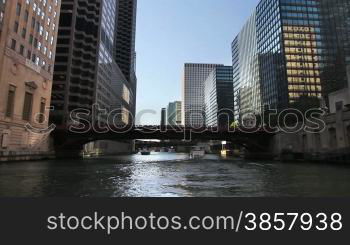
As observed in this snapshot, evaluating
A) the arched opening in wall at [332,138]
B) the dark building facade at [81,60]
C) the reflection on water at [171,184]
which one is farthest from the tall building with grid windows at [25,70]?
the arched opening in wall at [332,138]

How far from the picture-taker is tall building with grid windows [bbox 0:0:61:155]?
180 ft

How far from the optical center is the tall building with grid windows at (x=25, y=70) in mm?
54750

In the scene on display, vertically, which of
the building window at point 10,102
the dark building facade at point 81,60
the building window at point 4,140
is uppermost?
the dark building facade at point 81,60

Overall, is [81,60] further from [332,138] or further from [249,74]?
[332,138]

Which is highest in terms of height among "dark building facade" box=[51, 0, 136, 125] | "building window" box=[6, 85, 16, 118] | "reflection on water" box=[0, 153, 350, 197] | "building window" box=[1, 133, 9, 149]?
"dark building facade" box=[51, 0, 136, 125]

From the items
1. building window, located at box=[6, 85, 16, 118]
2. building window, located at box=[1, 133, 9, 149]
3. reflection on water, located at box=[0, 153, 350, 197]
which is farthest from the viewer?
building window, located at box=[6, 85, 16, 118]

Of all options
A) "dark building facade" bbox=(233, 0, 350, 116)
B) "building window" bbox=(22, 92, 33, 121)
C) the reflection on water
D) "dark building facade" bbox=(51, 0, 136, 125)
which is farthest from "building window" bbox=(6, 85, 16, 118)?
"dark building facade" bbox=(233, 0, 350, 116)

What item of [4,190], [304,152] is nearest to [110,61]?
[304,152]

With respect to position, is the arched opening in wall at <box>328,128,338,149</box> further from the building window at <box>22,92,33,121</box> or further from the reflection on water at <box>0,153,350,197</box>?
the building window at <box>22,92,33,121</box>

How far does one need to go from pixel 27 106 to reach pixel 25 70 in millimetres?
8580

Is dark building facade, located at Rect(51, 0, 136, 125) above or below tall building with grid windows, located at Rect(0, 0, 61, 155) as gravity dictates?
above

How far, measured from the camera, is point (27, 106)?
213ft

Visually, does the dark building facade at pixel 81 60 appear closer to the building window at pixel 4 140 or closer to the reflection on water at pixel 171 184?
the building window at pixel 4 140

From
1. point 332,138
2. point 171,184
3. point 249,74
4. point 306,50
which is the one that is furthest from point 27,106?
point 249,74
